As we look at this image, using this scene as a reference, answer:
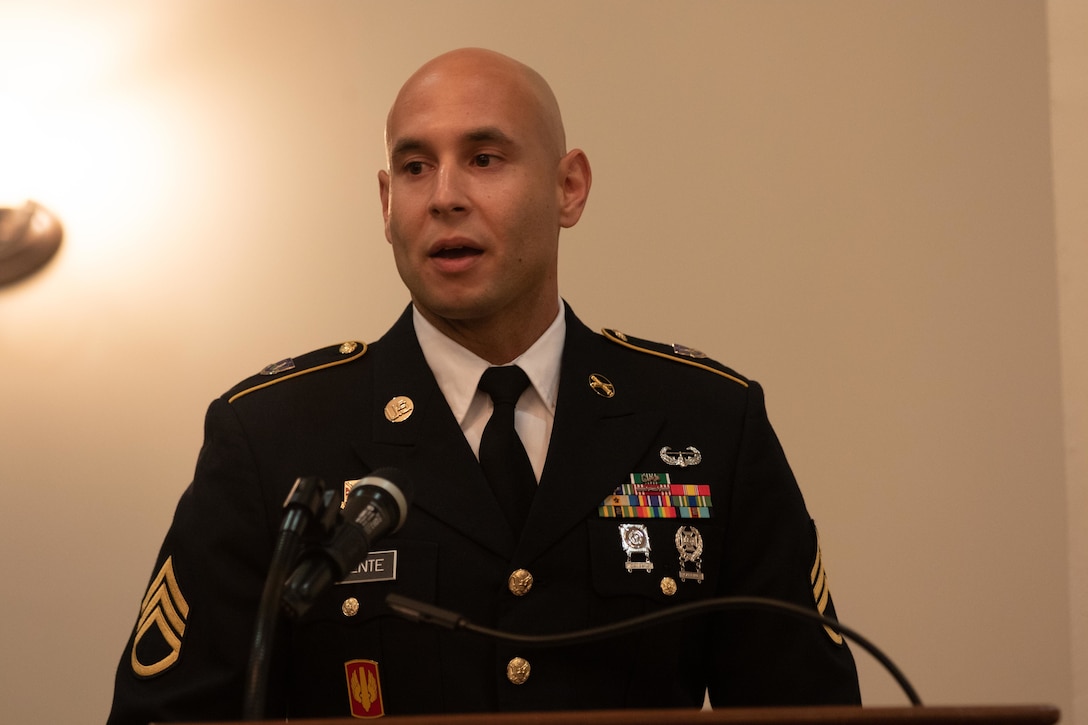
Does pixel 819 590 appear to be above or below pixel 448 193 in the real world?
below

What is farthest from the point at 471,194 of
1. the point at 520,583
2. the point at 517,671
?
the point at 517,671

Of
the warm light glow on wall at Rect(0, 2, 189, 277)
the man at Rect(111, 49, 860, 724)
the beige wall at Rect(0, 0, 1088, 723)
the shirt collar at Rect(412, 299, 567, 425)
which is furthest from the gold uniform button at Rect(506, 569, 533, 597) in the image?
the warm light glow on wall at Rect(0, 2, 189, 277)

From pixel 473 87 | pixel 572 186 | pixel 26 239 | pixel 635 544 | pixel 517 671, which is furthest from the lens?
pixel 26 239

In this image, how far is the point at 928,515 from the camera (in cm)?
245

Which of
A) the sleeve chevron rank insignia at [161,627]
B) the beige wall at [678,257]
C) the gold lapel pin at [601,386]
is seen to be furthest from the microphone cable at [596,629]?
the beige wall at [678,257]

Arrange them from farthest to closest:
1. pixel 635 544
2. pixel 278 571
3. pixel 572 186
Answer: pixel 572 186
pixel 635 544
pixel 278 571

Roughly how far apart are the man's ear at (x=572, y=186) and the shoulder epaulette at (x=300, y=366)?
1.16 ft

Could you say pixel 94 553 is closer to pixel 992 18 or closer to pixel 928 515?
pixel 928 515

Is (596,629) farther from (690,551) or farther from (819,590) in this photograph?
(819,590)

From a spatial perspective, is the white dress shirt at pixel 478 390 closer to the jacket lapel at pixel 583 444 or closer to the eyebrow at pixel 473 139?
the jacket lapel at pixel 583 444

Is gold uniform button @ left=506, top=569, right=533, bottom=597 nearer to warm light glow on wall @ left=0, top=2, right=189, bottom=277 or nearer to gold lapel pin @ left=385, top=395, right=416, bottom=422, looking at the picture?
gold lapel pin @ left=385, top=395, right=416, bottom=422

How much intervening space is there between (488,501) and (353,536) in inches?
20.2

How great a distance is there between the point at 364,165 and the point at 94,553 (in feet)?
2.86

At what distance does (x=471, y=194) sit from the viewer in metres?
1.69
